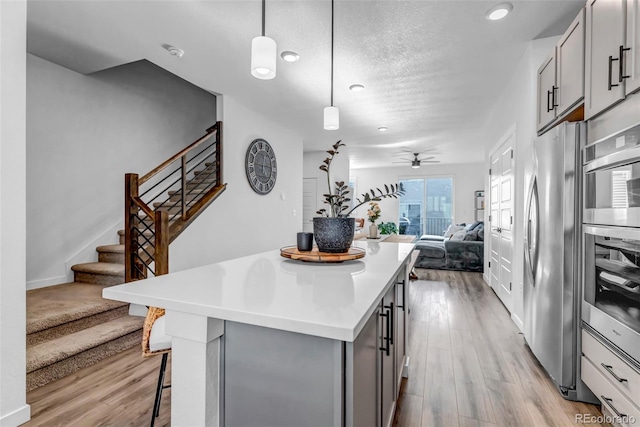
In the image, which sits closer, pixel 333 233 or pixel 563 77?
pixel 333 233

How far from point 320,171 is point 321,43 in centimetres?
472

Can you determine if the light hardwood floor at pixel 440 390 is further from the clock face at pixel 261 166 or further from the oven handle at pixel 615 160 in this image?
the clock face at pixel 261 166

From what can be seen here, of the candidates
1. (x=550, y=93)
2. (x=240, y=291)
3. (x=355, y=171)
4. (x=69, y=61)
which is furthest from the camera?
(x=355, y=171)

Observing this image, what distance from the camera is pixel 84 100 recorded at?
352 cm

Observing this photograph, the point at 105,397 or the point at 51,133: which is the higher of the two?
the point at 51,133

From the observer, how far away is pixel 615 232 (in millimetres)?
1487

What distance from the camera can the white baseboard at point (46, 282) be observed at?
308 centimetres

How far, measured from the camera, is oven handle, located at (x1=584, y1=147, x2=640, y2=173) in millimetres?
1341

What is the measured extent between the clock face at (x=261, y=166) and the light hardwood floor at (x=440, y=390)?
8.76ft

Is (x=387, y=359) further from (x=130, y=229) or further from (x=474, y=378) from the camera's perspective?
(x=130, y=229)
